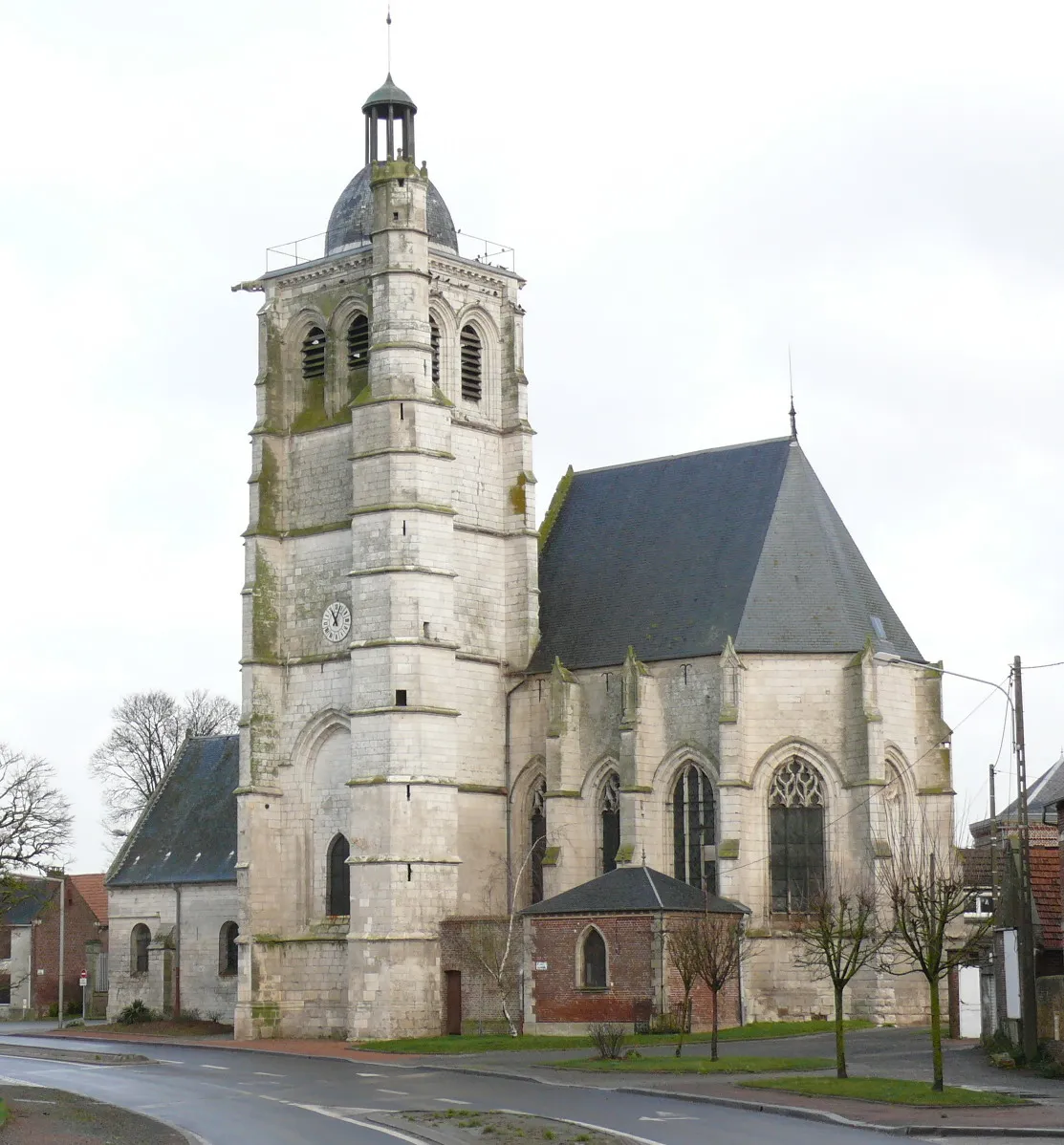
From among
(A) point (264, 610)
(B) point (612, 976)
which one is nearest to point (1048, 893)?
(B) point (612, 976)

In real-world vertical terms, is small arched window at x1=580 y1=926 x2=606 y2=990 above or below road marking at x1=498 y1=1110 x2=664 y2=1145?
above

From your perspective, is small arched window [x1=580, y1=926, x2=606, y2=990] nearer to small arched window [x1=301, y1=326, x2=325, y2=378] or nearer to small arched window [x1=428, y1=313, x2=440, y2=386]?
small arched window [x1=428, y1=313, x2=440, y2=386]

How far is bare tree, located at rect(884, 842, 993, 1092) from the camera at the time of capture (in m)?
28.5

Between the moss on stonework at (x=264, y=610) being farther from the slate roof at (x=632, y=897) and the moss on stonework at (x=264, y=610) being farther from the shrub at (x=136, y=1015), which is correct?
the shrub at (x=136, y=1015)

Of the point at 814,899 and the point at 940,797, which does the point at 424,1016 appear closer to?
the point at 814,899

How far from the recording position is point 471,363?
52.9m

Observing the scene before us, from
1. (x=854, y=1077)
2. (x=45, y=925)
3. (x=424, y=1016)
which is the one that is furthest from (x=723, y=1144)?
(x=45, y=925)

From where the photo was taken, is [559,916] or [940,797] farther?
[940,797]

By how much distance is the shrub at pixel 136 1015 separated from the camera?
5712 centimetres

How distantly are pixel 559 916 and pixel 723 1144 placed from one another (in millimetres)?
23127

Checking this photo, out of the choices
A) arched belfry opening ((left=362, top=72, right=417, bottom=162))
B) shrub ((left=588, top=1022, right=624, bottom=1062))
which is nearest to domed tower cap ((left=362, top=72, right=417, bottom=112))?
arched belfry opening ((left=362, top=72, right=417, bottom=162))

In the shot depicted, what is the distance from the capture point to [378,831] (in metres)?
47.2

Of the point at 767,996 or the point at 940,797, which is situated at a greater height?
the point at 940,797

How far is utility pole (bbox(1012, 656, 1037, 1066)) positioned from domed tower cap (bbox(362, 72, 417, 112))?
96.2ft
